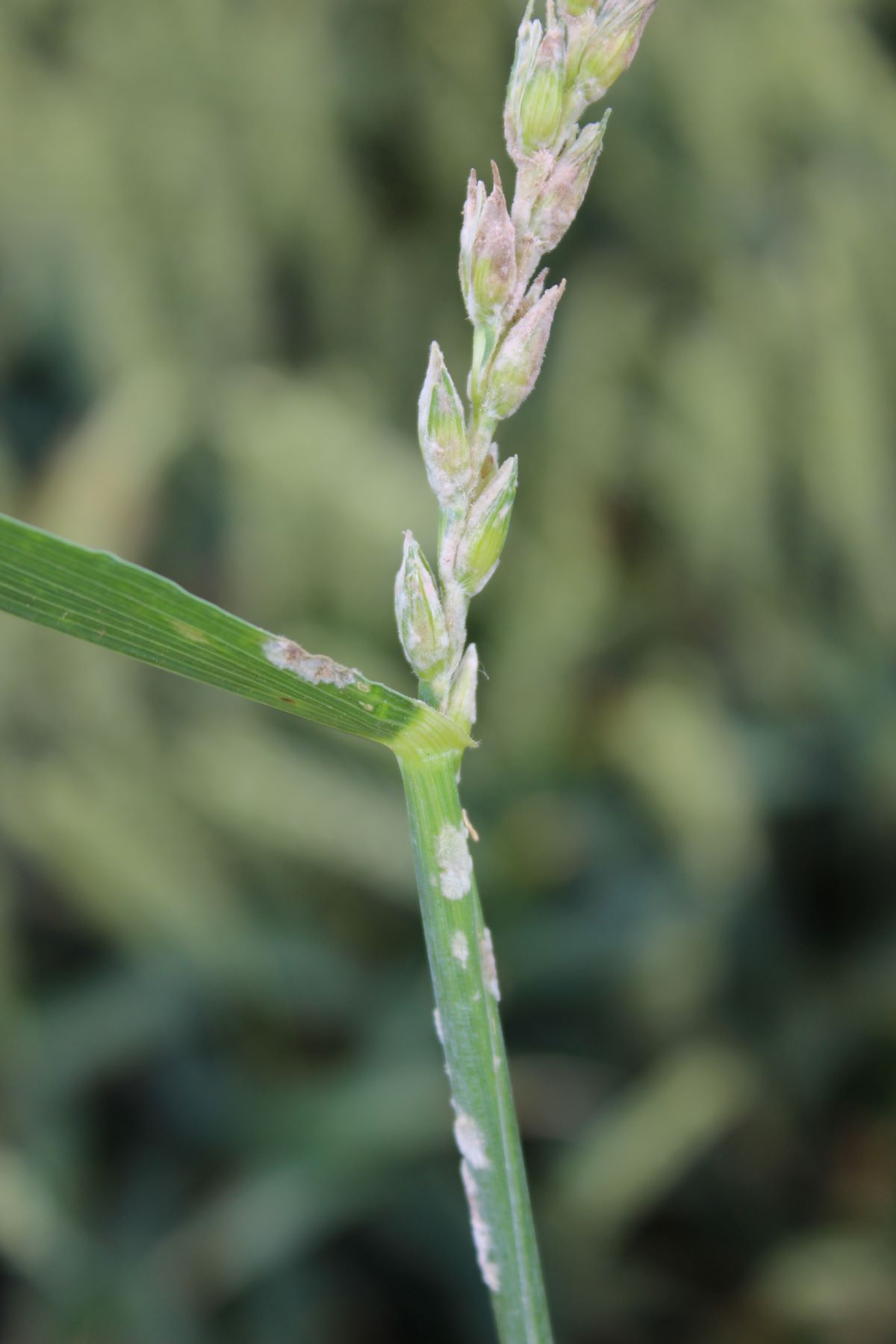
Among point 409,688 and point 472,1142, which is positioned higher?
point 409,688

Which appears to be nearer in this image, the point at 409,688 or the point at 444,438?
the point at 444,438

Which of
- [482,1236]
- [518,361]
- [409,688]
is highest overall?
[409,688]

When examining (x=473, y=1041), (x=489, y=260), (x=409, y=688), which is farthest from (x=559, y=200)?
(x=409, y=688)

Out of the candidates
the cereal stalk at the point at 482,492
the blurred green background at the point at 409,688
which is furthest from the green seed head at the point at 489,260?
the blurred green background at the point at 409,688

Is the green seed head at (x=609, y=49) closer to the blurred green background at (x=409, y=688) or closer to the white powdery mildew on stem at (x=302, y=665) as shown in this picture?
the white powdery mildew on stem at (x=302, y=665)

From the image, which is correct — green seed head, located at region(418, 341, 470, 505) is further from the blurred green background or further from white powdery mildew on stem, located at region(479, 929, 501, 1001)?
the blurred green background

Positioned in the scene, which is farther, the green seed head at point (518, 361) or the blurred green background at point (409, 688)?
the blurred green background at point (409, 688)

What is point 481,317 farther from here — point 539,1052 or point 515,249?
point 539,1052

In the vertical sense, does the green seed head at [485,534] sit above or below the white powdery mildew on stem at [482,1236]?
above

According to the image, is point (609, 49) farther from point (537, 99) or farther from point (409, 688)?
point (409, 688)
